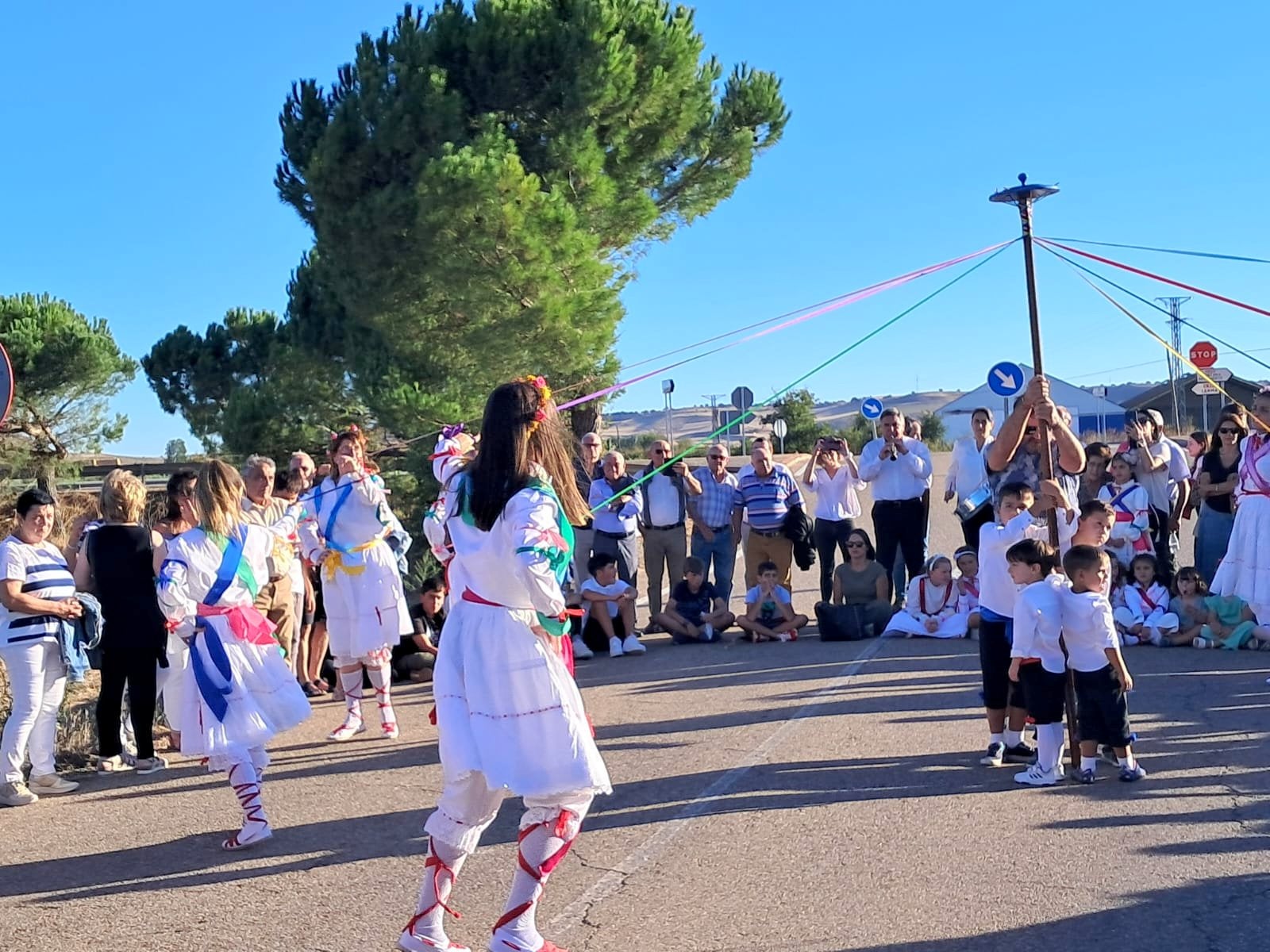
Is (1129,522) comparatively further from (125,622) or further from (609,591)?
(125,622)

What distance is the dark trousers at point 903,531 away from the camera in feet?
38.9

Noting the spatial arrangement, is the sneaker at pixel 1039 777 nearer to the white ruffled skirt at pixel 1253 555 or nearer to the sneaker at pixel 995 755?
the sneaker at pixel 995 755

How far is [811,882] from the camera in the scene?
480 centimetres

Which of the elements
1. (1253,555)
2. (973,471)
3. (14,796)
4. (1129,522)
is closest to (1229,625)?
(1253,555)

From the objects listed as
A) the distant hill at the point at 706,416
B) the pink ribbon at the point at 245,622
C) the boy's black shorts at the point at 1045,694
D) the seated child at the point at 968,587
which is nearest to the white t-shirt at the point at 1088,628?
the boy's black shorts at the point at 1045,694

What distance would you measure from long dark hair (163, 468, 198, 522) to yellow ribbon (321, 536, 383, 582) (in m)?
1.33

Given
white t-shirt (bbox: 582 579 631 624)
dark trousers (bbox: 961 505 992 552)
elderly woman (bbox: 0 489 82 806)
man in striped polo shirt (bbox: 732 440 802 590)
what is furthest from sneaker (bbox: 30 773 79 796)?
dark trousers (bbox: 961 505 992 552)

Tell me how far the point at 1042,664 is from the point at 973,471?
5583mm

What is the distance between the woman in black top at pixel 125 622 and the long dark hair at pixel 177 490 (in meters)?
0.71

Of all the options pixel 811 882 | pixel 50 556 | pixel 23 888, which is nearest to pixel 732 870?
pixel 811 882

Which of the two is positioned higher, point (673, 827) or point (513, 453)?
point (513, 453)

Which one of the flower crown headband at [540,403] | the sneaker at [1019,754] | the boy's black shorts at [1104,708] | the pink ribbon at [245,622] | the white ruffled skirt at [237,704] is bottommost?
the sneaker at [1019,754]

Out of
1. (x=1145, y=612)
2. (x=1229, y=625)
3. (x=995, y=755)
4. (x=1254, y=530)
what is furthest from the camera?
(x=1145, y=612)

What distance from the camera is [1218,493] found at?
1062 cm
